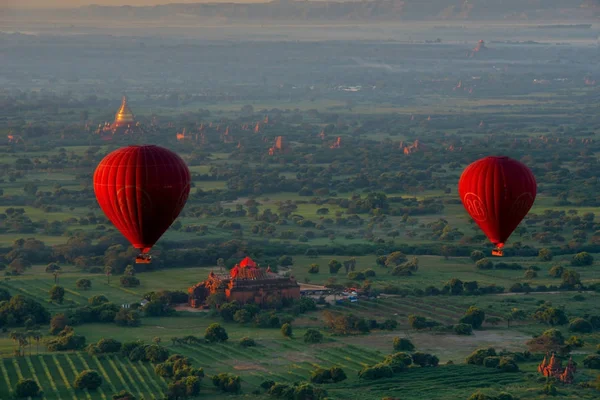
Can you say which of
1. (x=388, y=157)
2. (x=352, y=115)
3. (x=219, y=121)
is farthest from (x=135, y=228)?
(x=352, y=115)

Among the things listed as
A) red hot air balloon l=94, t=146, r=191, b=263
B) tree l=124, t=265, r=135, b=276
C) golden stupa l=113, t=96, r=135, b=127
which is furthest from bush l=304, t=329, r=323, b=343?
golden stupa l=113, t=96, r=135, b=127

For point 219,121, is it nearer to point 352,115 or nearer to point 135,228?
point 352,115

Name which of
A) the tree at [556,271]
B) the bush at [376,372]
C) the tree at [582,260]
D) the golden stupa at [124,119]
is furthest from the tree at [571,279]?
the golden stupa at [124,119]

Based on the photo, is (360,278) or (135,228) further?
(360,278)

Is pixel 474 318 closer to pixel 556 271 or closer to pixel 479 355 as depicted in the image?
pixel 479 355

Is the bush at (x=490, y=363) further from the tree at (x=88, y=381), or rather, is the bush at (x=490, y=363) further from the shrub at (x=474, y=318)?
the tree at (x=88, y=381)

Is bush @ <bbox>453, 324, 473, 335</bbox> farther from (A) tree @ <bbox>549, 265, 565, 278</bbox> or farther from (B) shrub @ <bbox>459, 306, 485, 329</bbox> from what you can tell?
(A) tree @ <bbox>549, 265, 565, 278</bbox>
